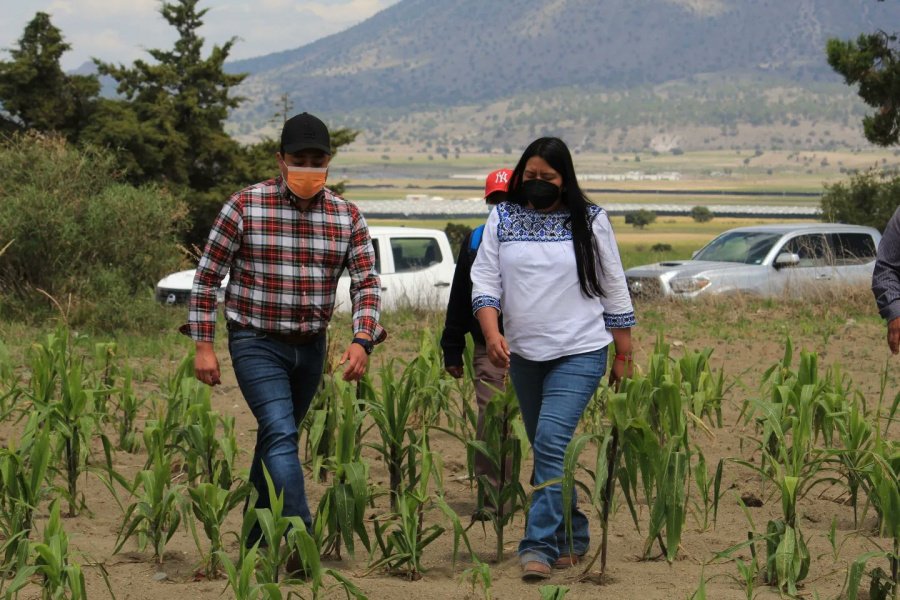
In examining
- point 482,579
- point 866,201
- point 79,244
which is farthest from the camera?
point 866,201

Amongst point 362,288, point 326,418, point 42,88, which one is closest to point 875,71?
point 42,88

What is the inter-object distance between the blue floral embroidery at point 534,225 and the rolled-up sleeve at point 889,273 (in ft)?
5.19

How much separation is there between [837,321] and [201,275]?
955 cm

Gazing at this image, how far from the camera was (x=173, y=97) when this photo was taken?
25.1 metres

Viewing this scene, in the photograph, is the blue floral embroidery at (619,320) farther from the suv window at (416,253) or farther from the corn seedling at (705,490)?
the suv window at (416,253)

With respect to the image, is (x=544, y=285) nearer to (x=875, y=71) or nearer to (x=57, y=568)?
(x=57, y=568)

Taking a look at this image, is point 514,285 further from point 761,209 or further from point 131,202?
point 761,209

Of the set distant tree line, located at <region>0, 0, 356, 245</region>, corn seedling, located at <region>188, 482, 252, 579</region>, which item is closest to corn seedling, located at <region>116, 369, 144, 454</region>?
corn seedling, located at <region>188, 482, 252, 579</region>

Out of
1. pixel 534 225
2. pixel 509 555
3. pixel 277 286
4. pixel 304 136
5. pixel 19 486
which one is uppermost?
pixel 304 136

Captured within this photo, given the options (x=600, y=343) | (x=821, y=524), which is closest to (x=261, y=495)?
(x=600, y=343)

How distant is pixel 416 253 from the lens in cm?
1598

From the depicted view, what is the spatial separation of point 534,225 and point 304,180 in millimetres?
854

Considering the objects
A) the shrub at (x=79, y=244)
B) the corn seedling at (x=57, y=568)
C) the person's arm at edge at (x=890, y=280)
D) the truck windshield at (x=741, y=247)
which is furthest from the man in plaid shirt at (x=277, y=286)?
the truck windshield at (x=741, y=247)

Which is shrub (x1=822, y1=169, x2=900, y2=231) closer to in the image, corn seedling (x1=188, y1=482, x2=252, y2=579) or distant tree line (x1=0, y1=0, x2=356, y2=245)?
distant tree line (x1=0, y1=0, x2=356, y2=245)
